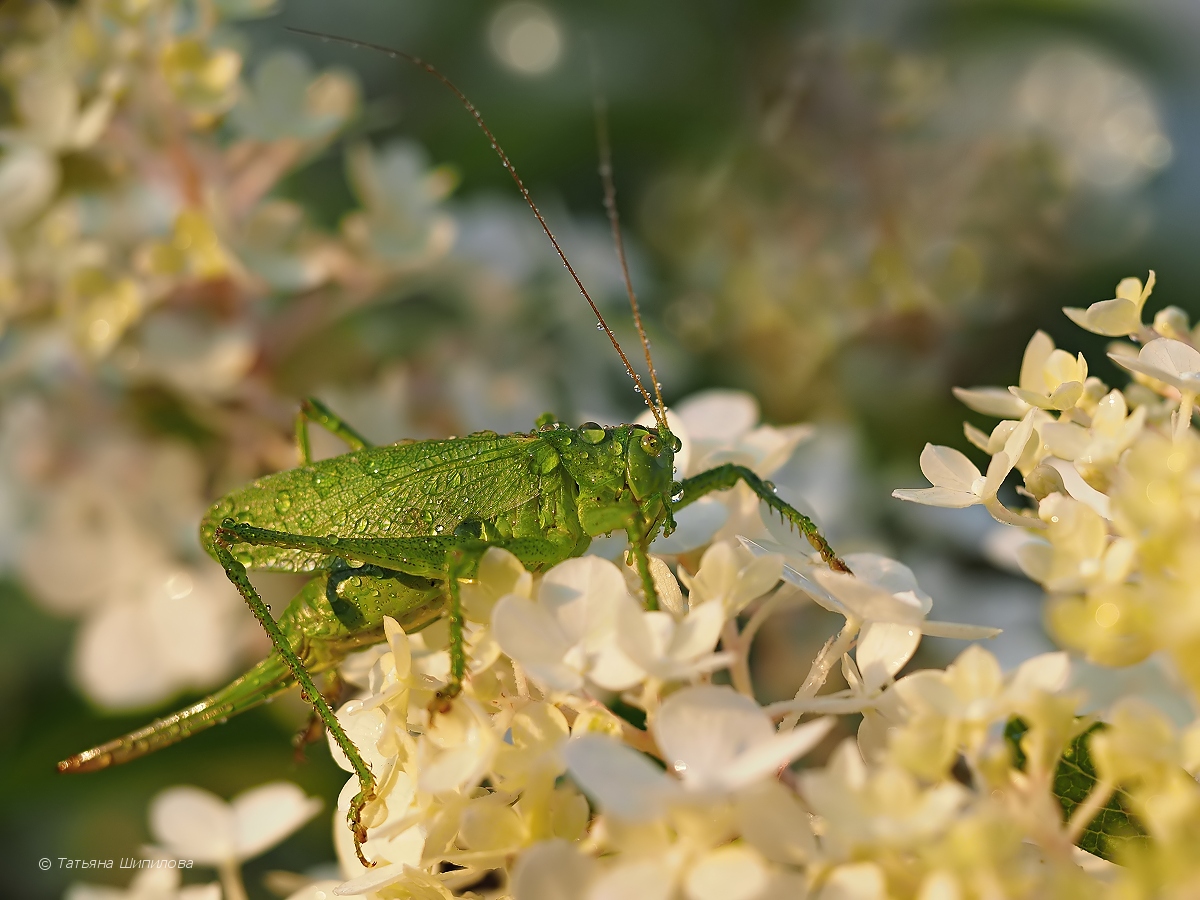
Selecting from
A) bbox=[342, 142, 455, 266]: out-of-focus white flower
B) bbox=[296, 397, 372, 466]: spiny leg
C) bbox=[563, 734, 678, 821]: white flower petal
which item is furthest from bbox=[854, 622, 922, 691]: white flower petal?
bbox=[342, 142, 455, 266]: out-of-focus white flower

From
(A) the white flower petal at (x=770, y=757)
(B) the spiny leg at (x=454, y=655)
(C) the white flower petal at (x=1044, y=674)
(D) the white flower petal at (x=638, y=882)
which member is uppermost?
(A) the white flower petal at (x=770, y=757)

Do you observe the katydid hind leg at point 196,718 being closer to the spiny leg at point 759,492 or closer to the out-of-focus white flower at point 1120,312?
the spiny leg at point 759,492

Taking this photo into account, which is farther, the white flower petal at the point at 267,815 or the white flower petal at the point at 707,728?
the white flower petal at the point at 267,815

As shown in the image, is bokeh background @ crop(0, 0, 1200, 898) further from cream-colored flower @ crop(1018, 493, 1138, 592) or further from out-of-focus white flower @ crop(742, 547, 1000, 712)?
cream-colored flower @ crop(1018, 493, 1138, 592)

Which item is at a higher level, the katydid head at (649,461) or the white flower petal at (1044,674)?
the white flower petal at (1044,674)

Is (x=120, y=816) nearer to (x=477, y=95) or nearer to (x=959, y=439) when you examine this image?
(x=959, y=439)

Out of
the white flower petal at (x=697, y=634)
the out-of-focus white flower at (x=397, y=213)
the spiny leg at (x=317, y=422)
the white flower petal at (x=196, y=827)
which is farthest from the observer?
the out-of-focus white flower at (x=397, y=213)

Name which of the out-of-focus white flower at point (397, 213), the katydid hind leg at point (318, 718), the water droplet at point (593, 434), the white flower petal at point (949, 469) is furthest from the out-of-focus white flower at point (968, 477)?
the out-of-focus white flower at point (397, 213)

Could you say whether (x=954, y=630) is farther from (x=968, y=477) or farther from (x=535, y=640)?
(x=535, y=640)
